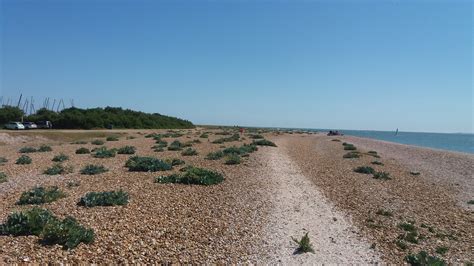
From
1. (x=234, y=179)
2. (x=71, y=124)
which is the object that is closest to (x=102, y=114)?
(x=71, y=124)

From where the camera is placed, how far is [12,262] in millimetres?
5637

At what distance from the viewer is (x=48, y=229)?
659 cm

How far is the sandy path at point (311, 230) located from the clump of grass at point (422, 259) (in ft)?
1.97

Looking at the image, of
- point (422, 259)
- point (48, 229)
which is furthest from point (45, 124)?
point (422, 259)

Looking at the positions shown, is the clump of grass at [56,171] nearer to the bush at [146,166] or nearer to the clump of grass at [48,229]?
the bush at [146,166]

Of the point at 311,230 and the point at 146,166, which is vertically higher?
the point at 146,166

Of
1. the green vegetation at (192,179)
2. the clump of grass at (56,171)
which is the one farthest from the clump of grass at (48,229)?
the clump of grass at (56,171)

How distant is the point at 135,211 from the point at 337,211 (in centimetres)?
590

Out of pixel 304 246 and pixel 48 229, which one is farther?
pixel 304 246

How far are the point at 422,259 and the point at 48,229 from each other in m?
7.20

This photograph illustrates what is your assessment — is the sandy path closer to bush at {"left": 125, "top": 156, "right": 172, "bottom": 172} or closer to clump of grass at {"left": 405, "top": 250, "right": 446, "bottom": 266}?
clump of grass at {"left": 405, "top": 250, "right": 446, "bottom": 266}

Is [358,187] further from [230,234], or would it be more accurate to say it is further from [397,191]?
[230,234]

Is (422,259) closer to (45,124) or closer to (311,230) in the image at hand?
(311,230)

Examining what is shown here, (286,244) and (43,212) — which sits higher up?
(43,212)
